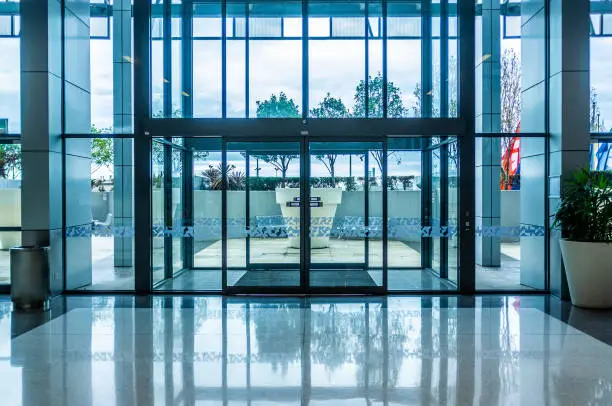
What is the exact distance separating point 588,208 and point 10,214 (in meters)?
8.55

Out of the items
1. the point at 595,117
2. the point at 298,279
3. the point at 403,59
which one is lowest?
the point at 298,279

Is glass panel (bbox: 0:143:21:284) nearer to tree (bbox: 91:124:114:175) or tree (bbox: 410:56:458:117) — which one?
tree (bbox: 91:124:114:175)

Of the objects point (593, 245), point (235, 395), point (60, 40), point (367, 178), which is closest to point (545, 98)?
point (593, 245)

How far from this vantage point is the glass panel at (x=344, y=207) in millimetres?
8008

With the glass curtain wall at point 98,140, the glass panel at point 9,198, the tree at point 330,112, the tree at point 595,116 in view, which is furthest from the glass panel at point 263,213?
the tree at point 595,116

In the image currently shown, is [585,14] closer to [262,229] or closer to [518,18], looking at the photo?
[518,18]

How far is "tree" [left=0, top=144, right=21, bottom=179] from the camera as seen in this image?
814cm

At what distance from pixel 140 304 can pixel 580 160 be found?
21.9 feet

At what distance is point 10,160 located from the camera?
8.16m

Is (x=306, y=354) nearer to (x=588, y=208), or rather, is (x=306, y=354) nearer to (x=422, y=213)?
(x=422, y=213)

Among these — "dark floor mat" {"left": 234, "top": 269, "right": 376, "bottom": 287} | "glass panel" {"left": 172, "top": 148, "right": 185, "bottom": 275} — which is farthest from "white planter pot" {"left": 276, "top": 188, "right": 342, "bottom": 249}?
"glass panel" {"left": 172, "top": 148, "right": 185, "bottom": 275}

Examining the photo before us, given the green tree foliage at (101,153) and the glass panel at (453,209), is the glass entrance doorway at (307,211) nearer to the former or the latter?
the glass panel at (453,209)

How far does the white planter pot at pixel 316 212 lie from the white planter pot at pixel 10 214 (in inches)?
163

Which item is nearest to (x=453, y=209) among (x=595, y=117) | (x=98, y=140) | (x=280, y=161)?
(x=595, y=117)
